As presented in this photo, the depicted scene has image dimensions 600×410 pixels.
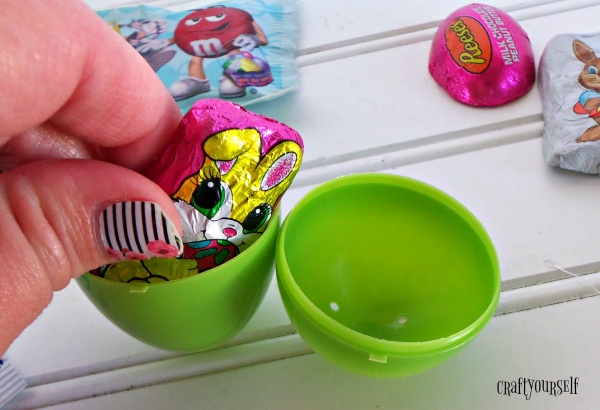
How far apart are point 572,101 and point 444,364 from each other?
268 mm

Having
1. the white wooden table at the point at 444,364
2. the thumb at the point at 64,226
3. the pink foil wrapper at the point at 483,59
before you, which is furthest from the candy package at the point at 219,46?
the thumb at the point at 64,226

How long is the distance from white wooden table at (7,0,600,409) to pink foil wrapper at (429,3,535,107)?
1 cm

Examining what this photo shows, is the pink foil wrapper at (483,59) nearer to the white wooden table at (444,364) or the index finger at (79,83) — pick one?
the white wooden table at (444,364)

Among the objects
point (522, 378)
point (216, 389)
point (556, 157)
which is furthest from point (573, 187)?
point (216, 389)

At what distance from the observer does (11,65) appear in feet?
0.74

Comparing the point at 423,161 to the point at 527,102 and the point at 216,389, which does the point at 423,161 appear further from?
the point at 216,389

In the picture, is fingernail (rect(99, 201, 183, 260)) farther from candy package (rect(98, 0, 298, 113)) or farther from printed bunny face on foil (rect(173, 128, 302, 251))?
candy package (rect(98, 0, 298, 113))

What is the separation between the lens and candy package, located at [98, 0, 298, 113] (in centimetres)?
54

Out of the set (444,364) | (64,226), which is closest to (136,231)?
(64,226)

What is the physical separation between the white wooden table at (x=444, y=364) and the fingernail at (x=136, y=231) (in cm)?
12

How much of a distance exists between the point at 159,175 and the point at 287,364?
0.15 metres

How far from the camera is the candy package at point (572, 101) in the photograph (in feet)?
1.51

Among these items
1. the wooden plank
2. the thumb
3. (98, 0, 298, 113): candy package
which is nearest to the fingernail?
the thumb

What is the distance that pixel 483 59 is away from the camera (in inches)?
20.9
